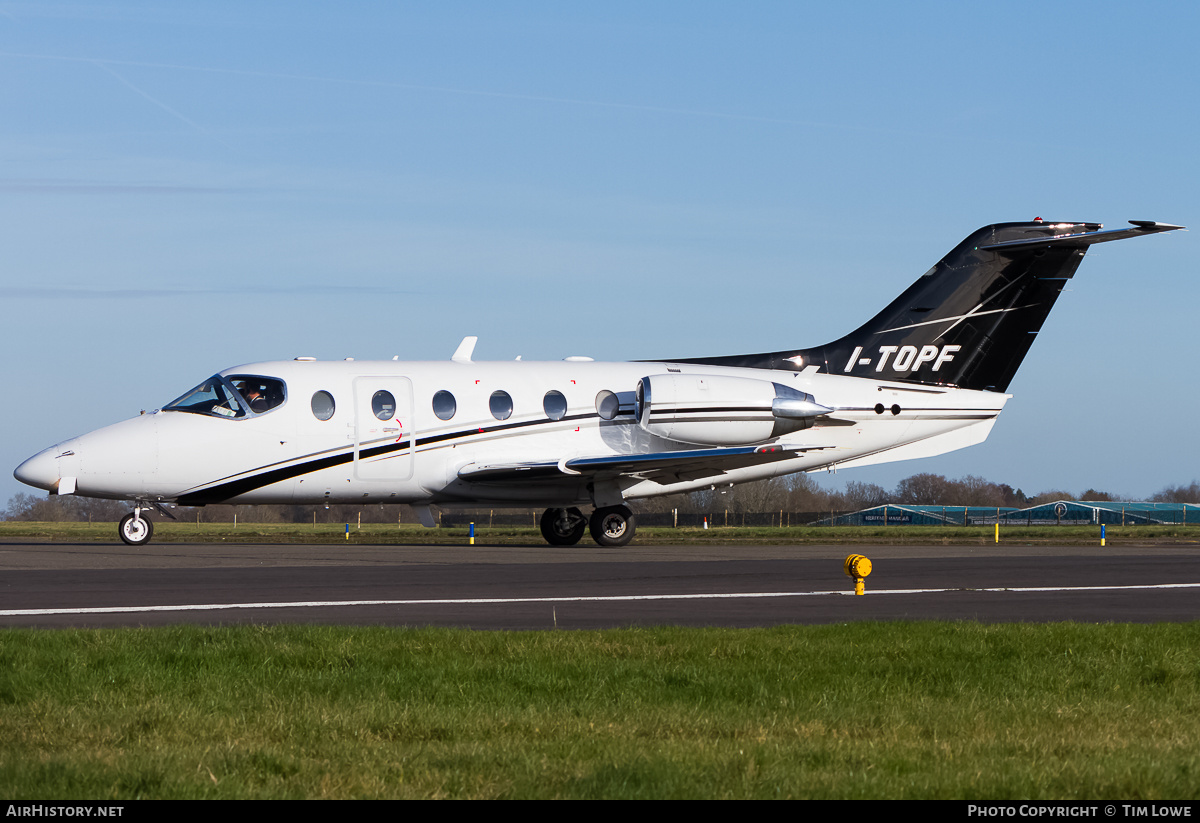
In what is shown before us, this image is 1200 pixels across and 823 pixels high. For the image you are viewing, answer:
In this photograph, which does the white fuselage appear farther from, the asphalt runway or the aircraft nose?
the asphalt runway

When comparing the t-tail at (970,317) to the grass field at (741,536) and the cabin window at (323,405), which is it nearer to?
the grass field at (741,536)

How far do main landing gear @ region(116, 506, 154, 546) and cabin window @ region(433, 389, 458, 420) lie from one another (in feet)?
19.6

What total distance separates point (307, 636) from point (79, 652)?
5.13 feet

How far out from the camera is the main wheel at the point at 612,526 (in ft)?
88.2

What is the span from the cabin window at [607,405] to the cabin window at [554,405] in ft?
2.51

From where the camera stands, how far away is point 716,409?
1040 inches

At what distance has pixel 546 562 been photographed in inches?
787

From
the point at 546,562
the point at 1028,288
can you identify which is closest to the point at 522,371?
the point at 546,562

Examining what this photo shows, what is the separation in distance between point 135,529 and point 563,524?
346 inches

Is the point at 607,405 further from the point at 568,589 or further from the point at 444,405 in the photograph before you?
the point at 568,589

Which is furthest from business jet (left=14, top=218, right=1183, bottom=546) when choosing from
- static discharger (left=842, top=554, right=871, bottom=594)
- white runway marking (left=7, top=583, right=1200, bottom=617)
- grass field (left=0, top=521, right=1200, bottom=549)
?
static discharger (left=842, top=554, right=871, bottom=594)

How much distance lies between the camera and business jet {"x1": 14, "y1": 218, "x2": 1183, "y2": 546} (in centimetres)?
2459

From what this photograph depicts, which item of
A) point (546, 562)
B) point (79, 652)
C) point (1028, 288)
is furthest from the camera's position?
point (1028, 288)
